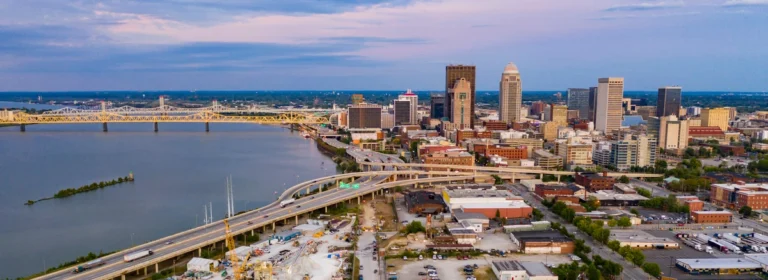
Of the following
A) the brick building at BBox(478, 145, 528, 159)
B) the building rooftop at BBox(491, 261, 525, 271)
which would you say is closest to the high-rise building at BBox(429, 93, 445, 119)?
the brick building at BBox(478, 145, 528, 159)

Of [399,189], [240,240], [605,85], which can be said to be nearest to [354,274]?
[240,240]

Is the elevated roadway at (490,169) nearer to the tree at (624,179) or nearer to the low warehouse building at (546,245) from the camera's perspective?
the tree at (624,179)

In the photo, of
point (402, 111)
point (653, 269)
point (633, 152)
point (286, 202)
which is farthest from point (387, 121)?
point (653, 269)

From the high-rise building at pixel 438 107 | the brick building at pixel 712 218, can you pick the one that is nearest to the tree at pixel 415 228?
the brick building at pixel 712 218

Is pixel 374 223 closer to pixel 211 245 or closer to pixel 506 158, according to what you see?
pixel 211 245

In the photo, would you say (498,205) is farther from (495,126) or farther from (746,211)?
(495,126)

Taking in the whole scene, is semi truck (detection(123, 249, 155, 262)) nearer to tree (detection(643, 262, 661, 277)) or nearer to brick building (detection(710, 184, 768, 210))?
tree (detection(643, 262, 661, 277))
